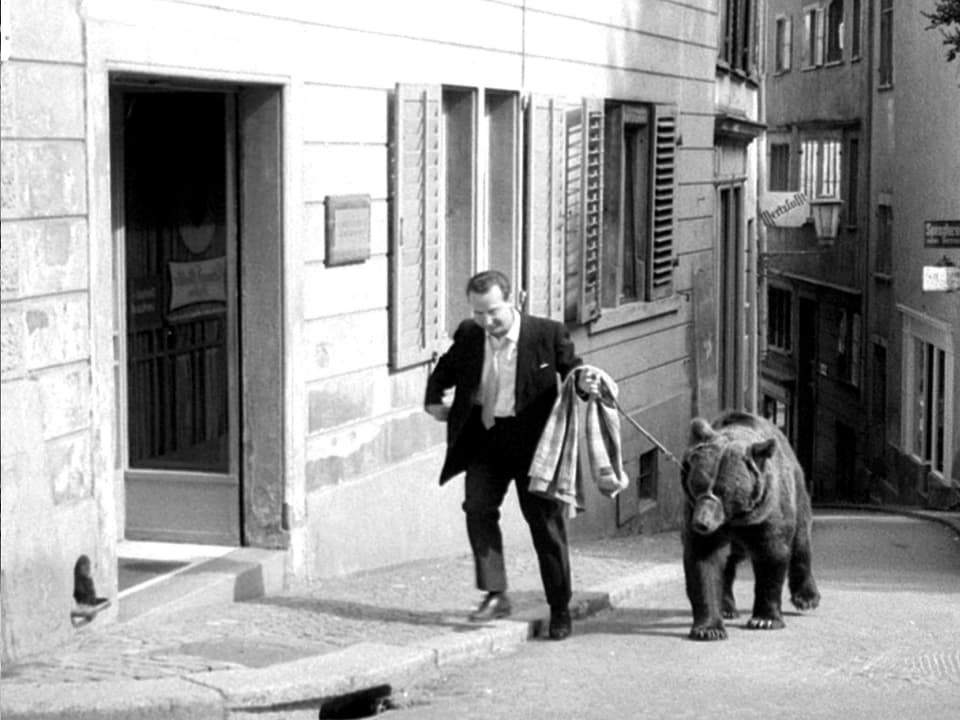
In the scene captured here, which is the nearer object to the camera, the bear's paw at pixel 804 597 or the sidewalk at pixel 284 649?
the sidewalk at pixel 284 649

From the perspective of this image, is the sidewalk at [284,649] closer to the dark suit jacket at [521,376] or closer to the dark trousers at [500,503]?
the dark trousers at [500,503]

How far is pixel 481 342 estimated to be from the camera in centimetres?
1053

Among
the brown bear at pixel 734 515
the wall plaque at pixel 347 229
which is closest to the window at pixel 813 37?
the wall plaque at pixel 347 229

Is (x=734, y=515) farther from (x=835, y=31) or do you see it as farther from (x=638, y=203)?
(x=835, y=31)

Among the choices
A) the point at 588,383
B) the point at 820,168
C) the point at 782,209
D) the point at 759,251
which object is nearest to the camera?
the point at 588,383

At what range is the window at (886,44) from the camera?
37.8 m

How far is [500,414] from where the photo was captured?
10508 mm

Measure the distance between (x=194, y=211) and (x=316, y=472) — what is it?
1.58 m

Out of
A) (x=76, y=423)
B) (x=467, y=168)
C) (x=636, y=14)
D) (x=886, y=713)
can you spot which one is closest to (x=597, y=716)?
(x=886, y=713)

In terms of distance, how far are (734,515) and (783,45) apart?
124ft

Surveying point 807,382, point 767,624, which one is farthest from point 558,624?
point 807,382

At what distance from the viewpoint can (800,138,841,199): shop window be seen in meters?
42.0

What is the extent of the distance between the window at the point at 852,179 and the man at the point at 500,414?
30.8 metres

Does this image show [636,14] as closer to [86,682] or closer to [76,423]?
[76,423]
